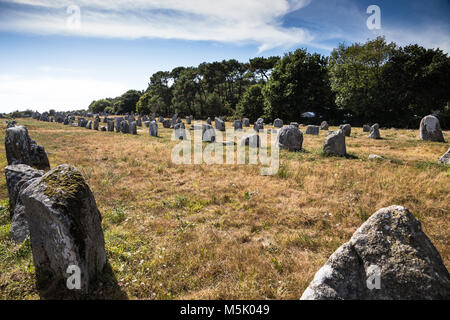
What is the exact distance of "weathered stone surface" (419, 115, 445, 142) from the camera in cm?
1605

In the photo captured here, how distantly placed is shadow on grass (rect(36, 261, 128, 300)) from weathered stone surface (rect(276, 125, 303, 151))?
12395 millimetres

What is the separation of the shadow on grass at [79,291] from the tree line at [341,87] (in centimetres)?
3805

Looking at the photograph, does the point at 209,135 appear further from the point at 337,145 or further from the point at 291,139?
the point at 337,145

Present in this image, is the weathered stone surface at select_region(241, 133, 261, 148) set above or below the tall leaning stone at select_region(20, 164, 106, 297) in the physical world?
above

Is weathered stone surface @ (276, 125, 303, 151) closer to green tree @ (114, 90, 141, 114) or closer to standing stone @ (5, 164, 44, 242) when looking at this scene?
standing stone @ (5, 164, 44, 242)

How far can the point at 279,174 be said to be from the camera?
9.43m

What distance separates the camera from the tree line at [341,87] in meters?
29.5

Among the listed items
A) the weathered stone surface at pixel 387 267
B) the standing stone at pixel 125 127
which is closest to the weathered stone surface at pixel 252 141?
the weathered stone surface at pixel 387 267

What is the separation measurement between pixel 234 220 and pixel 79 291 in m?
3.58

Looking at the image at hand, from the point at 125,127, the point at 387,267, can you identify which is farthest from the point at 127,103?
the point at 387,267

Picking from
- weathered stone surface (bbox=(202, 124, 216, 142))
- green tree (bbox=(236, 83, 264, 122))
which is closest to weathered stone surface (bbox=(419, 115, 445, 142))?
weathered stone surface (bbox=(202, 124, 216, 142))
